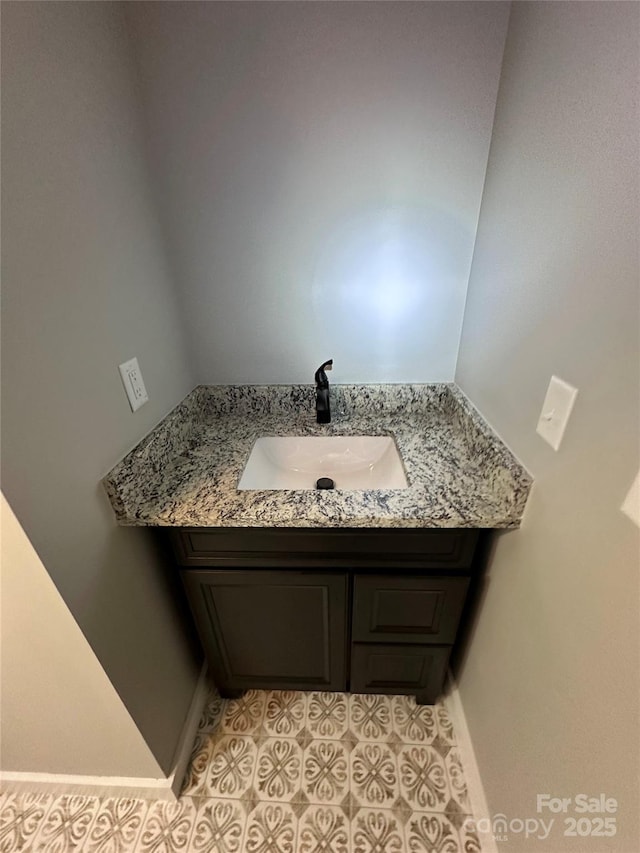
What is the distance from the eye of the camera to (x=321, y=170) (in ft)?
2.96

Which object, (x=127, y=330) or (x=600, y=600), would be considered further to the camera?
(x=127, y=330)

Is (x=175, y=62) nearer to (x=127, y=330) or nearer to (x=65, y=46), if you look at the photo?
(x=65, y=46)

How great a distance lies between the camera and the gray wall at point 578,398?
18.7 inches

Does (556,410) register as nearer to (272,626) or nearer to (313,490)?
(313,490)

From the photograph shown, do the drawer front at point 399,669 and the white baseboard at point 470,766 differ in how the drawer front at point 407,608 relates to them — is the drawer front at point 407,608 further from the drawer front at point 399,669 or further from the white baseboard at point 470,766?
the white baseboard at point 470,766

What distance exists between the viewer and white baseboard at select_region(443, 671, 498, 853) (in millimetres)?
871

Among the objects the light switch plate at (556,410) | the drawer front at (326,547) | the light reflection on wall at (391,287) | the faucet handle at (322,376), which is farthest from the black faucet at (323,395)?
the light switch plate at (556,410)

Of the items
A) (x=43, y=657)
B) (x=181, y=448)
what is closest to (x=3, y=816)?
(x=43, y=657)

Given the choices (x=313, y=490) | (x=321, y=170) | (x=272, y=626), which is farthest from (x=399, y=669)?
(x=321, y=170)

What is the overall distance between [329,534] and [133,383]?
24.3 inches

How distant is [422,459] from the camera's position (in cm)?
95

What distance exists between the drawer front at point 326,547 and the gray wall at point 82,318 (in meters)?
0.17

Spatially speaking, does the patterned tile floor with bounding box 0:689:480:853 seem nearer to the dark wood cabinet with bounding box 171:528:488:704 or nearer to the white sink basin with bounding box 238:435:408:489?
the dark wood cabinet with bounding box 171:528:488:704

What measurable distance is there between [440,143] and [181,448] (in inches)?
43.7
